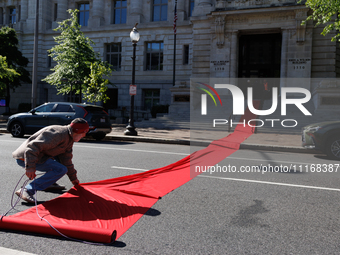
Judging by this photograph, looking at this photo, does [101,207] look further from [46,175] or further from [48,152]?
[48,152]

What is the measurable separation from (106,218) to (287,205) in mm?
2594

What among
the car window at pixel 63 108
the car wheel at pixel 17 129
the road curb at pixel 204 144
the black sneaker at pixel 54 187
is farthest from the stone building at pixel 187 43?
the black sneaker at pixel 54 187

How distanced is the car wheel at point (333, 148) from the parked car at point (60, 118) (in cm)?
869

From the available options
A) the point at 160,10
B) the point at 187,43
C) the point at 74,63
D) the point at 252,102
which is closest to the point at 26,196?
the point at 74,63

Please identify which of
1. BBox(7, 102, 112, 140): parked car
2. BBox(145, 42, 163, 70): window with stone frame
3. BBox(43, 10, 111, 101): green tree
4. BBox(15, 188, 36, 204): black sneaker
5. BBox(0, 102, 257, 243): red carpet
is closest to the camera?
BBox(0, 102, 257, 243): red carpet

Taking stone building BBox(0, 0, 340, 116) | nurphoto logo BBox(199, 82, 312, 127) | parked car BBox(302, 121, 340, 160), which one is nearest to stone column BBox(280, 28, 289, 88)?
stone building BBox(0, 0, 340, 116)

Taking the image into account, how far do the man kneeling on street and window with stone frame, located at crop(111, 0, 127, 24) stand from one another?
34264mm

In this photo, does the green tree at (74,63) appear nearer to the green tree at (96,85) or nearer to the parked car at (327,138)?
the green tree at (96,85)

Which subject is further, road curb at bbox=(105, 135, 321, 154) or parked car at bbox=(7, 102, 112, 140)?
parked car at bbox=(7, 102, 112, 140)

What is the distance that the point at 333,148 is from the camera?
31.8 ft

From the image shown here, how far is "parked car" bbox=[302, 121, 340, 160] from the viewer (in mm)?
9688

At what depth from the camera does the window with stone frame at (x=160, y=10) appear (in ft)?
114

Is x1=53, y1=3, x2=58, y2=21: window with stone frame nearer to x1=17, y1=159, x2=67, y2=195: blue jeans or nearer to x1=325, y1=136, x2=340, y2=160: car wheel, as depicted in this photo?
x1=325, y1=136, x2=340, y2=160: car wheel

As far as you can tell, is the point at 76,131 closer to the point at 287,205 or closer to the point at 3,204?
the point at 3,204
